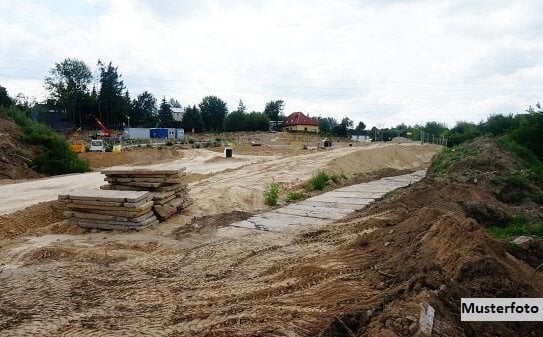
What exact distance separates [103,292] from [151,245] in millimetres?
2437

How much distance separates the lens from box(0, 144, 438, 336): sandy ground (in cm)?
473

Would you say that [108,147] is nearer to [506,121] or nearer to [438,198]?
[506,121]

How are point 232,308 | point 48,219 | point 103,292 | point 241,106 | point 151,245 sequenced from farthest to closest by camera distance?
point 241,106 → point 48,219 → point 151,245 → point 103,292 → point 232,308

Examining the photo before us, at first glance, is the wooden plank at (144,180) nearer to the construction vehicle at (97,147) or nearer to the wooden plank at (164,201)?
the wooden plank at (164,201)

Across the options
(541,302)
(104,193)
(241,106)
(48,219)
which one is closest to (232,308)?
(541,302)

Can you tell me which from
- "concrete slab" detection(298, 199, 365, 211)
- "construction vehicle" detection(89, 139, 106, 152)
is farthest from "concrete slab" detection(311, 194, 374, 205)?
"construction vehicle" detection(89, 139, 106, 152)

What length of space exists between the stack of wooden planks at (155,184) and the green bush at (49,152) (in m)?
16.5

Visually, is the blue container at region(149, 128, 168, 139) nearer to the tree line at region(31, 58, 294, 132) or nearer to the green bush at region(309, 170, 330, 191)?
the tree line at region(31, 58, 294, 132)

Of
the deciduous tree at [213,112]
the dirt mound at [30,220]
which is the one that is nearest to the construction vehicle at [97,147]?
the dirt mound at [30,220]

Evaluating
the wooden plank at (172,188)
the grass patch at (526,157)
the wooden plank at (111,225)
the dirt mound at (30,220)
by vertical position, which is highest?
the grass patch at (526,157)

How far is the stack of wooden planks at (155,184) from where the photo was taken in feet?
34.0

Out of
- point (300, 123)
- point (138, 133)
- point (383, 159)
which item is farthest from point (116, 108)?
point (383, 159)

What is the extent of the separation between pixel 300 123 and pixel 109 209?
83.5 meters

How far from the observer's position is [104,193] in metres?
9.61
